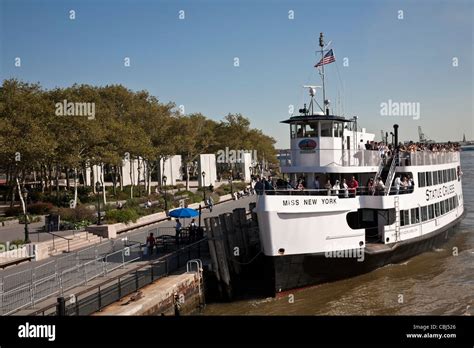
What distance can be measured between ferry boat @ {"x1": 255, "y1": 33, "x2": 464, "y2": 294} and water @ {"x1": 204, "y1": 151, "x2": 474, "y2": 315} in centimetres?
48

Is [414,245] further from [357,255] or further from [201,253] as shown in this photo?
[201,253]

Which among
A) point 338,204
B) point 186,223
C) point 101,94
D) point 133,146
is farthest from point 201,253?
point 101,94

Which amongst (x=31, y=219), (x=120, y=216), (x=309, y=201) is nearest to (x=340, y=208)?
(x=309, y=201)

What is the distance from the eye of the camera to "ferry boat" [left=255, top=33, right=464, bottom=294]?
17750 millimetres

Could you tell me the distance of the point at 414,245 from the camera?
2239 centimetres

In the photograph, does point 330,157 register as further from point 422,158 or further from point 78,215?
point 78,215

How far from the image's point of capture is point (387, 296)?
18312 mm

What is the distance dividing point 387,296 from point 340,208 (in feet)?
12.4

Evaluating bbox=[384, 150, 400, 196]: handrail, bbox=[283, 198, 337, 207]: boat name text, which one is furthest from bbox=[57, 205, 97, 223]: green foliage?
bbox=[384, 150, 400, 196]: handrail

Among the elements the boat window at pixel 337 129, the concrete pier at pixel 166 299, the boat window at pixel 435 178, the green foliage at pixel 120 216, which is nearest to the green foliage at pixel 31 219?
the green foliage at pixel 120 216

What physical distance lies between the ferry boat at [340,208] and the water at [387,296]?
48 cm

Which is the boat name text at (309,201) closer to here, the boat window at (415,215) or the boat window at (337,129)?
the boat window at (337,129)

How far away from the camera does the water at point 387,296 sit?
16797mm

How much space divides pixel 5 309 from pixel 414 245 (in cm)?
1737
